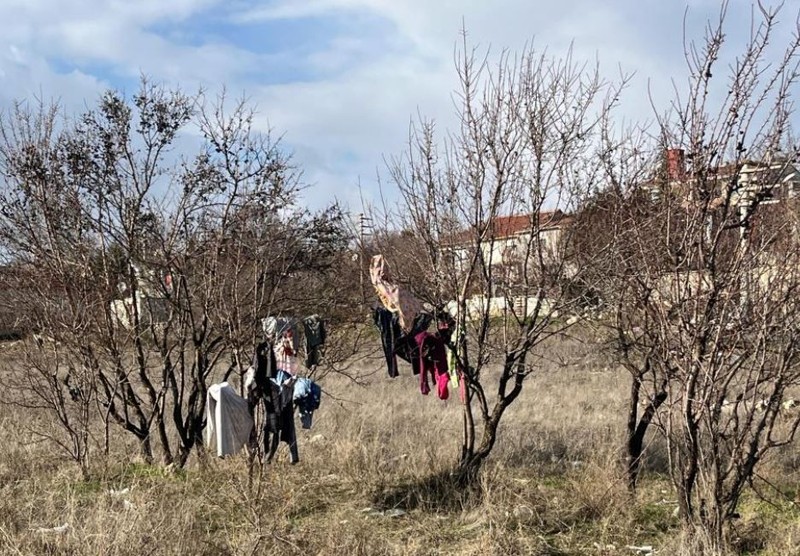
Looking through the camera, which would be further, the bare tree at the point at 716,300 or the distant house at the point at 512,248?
the distant house at the point at 512,248

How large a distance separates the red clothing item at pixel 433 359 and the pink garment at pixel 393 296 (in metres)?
0.19

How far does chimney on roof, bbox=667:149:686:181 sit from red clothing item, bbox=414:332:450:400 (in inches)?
88.1

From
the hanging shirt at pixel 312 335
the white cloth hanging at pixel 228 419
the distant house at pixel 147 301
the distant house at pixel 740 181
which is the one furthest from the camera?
the distant house at pixel 147 301

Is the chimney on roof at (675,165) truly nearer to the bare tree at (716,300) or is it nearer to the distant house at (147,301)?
the bare tree at (716,300)

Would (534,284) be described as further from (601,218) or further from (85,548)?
(85,548)

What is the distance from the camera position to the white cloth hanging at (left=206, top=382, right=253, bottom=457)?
580 cm

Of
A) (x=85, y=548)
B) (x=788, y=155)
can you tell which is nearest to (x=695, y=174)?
(x=788, y=155)

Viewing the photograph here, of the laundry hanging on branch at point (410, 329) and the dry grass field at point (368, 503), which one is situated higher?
the laundry hanging on branch at point (410, 329)

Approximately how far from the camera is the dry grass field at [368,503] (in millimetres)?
4504

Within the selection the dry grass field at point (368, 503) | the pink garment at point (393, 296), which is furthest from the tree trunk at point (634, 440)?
the pink garment at point (393, 296)

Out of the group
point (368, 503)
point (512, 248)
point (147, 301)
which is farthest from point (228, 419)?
point (512, 248)

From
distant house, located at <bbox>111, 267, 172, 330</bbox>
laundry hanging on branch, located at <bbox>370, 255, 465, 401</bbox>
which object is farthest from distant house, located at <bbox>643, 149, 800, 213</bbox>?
distant house, located at <bbox>111, 267, 172, 330</bbox>

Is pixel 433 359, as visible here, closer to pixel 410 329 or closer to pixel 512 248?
pixel 410 329

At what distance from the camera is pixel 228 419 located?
584cm
